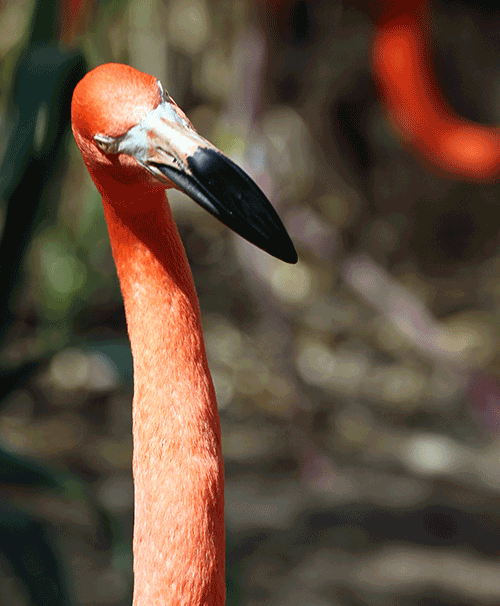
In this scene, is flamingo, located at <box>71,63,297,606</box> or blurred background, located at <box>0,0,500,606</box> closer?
flamingo, located at <box>71,63,297,606</box>

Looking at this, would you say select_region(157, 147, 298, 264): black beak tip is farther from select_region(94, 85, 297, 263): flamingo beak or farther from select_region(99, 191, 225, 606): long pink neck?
select_region(99, 191, 225, 606): long pink neck

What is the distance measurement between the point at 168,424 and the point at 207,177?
322 mm

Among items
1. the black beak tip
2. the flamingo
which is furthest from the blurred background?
the black beak tip

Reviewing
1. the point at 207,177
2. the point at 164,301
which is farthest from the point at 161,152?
the point at 164,301

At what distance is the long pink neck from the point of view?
0.79 metres

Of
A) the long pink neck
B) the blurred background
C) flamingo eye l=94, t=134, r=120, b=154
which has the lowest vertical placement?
the long pink neck

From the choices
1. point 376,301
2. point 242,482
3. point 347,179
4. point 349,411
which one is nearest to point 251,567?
point 242,482

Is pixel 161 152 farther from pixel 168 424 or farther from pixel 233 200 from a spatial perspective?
pixel 168 424

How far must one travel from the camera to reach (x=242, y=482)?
278cm

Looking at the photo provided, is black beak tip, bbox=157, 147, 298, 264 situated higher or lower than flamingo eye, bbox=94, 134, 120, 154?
lower

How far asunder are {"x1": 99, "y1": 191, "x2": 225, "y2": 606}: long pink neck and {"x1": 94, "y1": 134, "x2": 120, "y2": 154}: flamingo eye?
7cm

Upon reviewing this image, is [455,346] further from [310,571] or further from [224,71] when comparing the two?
[224,71]

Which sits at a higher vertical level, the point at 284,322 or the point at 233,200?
the point at 284,322

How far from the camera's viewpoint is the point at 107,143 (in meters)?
0.74
